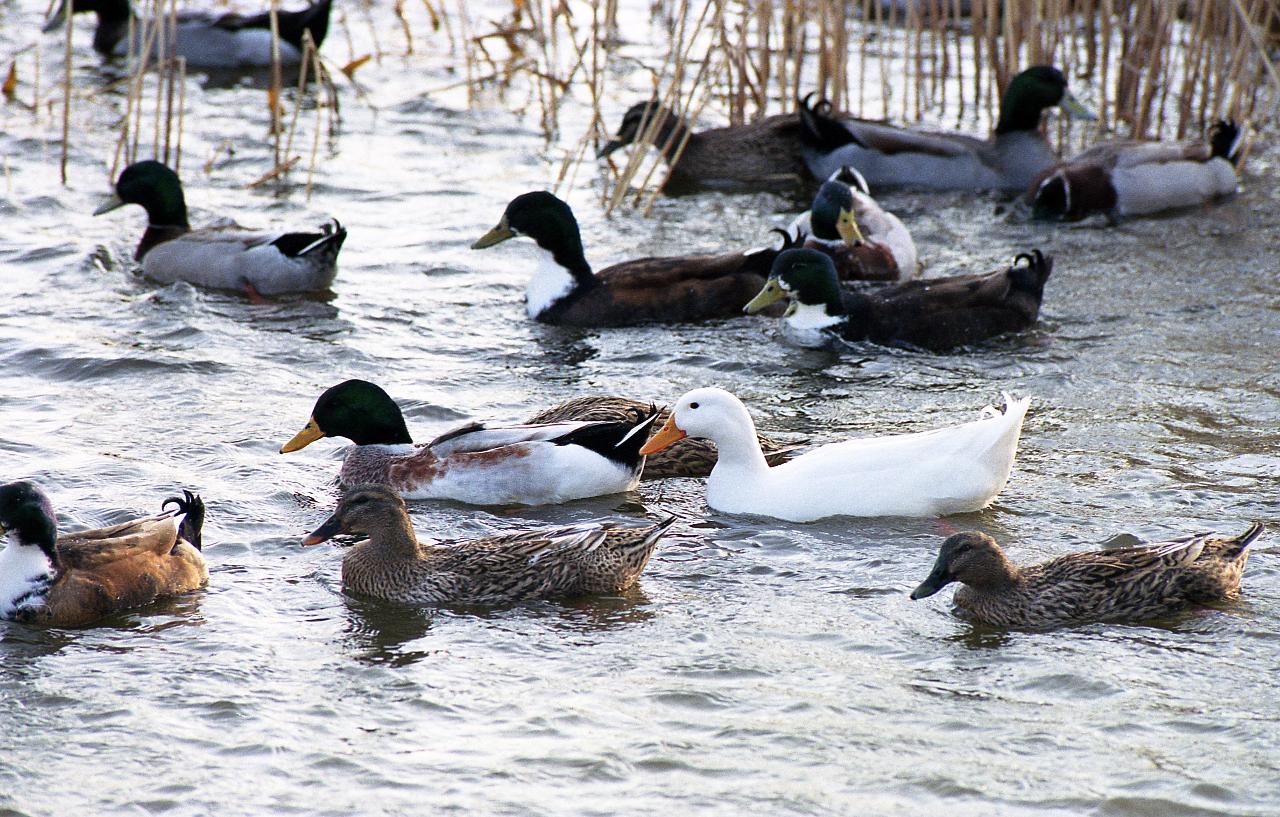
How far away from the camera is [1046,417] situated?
8758 millimetres

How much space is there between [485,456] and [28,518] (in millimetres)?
2148

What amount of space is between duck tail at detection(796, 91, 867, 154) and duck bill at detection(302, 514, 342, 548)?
295 inches

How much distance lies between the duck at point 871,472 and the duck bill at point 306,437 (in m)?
1.75

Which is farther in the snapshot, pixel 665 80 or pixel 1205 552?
pixel 665 80

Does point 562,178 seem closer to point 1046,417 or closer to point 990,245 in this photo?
point 990,245

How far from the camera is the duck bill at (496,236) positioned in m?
10.8

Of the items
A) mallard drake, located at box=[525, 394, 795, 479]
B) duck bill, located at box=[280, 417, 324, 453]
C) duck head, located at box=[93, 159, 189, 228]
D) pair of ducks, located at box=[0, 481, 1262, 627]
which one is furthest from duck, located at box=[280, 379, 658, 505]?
duck head, located at box=[93, 159, 189, 228]

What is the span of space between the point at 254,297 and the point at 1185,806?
7.42m

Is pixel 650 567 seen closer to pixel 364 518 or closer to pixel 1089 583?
pixel 364 518

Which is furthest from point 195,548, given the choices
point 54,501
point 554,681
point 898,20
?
point 898,20

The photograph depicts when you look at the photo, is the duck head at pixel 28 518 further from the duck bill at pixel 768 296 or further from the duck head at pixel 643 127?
the duck head at pixel 643 127

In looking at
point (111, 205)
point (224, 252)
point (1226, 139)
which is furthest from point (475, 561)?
point (1226, 139)

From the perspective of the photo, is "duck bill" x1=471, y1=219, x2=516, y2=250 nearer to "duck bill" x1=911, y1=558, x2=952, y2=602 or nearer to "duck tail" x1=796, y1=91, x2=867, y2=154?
"duck tail" x1=796, y1=91, x2=867, y2=154

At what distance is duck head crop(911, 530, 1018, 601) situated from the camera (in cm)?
627
